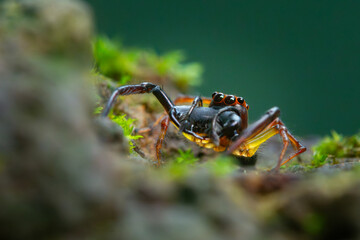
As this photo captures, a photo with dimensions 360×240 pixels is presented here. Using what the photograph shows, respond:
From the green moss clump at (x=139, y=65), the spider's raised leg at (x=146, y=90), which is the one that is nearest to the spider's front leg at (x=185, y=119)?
the spider's raised leg at (x=146, y=90)

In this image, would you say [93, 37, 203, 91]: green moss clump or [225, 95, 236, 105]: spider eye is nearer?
[225, 95, 236, 105]: spider eye

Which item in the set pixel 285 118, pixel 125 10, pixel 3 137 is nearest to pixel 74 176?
pixel 3 137

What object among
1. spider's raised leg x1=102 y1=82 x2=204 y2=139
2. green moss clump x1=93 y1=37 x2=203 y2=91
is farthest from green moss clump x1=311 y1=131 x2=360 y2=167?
green moss clump x1=93 y1=37 x2=203 y2=91

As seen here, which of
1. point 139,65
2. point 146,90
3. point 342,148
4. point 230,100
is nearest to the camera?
point 146,90

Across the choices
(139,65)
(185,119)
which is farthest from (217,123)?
(139,65)

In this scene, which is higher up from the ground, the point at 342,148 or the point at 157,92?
the point at 157,92

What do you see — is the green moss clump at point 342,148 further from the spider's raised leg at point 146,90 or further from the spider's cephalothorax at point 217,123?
the spider's raised leg at point 146,90

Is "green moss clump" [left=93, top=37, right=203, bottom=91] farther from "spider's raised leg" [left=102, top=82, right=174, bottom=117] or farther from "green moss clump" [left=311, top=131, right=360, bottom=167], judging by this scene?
"green moss clump" [left=311, top=131, right=360, bottom=167]

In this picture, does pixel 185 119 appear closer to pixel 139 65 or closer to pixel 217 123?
pixel 217 123

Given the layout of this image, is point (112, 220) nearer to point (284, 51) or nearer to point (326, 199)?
point (326, 199)
